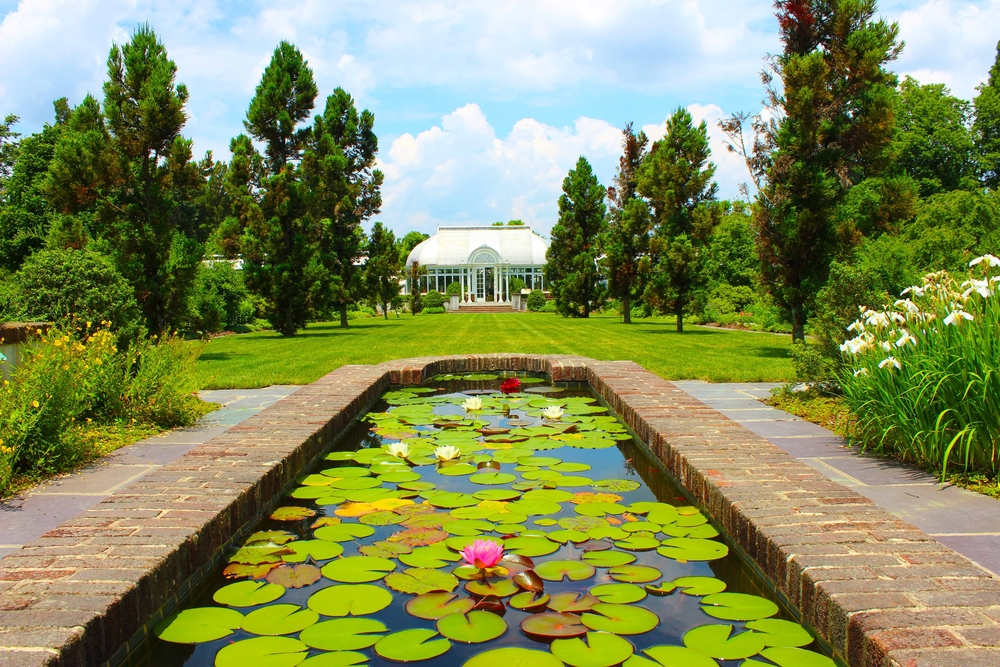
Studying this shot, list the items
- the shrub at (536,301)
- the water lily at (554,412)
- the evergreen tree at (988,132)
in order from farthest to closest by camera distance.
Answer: the shrub at (536,301) < the evergreen tree at (988,132) < the water lily at (554,412)

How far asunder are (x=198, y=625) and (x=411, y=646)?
694mm

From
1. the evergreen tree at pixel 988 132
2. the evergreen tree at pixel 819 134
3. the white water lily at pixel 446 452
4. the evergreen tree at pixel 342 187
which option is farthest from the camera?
the evergreen tree at pixel 988 132

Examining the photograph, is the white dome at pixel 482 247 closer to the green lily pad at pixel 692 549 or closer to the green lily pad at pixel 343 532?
the green lily pad at pixel 343 532

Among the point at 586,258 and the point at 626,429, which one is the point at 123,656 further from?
the point at 586,258

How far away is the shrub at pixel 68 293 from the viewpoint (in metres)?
5.73

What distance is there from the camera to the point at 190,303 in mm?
11578

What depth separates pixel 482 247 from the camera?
4522cm

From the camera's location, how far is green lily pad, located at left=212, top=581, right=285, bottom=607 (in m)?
2.30

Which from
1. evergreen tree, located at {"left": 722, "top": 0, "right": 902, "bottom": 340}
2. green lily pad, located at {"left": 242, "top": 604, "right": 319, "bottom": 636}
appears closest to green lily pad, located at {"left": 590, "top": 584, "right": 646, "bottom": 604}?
green lily pad, located at {"left": 242, "top": 604, "right": 319, "bottom": 636}

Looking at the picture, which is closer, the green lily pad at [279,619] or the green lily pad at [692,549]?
the green lily pad at [279,619]

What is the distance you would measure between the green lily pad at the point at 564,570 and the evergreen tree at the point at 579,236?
2227 centimetres

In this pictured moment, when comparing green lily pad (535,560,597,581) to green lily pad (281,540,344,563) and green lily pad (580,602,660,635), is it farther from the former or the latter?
green lily pad (281,540,344,563)

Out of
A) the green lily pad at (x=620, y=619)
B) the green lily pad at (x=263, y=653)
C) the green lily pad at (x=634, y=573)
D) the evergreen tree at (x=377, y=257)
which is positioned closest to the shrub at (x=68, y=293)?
the green lily pad at (x=263, y=653)

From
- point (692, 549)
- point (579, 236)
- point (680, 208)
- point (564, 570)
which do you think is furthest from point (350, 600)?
point (579, 236)
